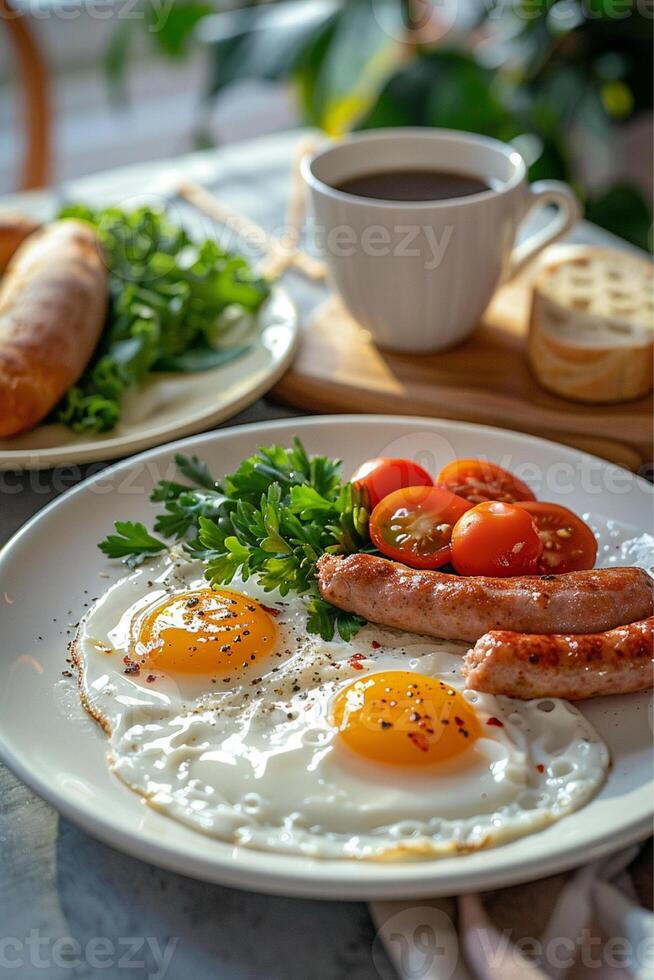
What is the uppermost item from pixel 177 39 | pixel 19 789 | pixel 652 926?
pixel 177 39

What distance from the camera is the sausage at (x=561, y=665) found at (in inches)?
59.1

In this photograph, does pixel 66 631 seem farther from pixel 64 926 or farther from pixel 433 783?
pixel 433 783

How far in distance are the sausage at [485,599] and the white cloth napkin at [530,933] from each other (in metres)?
0.39

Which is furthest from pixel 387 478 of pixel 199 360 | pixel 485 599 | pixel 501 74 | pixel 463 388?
pixel 501 74

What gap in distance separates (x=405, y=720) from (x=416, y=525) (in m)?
0.45

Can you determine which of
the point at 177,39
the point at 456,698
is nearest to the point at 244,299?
the point at 456,698

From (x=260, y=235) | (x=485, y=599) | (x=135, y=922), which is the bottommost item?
(x=135, y=922)

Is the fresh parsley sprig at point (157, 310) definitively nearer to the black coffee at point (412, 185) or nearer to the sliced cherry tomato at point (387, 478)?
the black coffee at point (412, 185)

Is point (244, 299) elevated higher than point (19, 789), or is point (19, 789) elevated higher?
point (244, 299)

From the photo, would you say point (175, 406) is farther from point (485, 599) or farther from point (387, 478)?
point (485, 599)

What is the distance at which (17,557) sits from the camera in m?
1.84

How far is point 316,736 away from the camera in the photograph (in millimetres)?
1485

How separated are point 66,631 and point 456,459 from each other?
2.98ft

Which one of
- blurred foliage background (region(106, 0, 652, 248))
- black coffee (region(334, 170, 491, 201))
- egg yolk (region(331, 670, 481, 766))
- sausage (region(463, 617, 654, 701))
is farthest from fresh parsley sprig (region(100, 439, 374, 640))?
blurred foliage background (region(106, 0, 652, 248))
